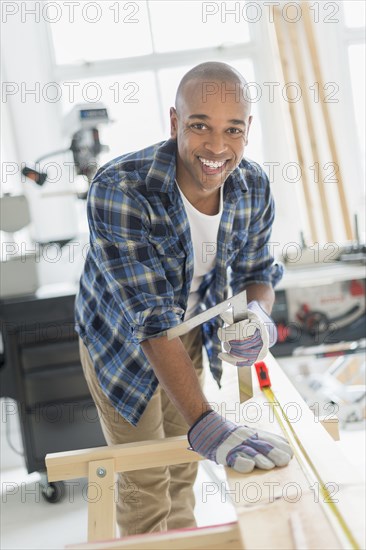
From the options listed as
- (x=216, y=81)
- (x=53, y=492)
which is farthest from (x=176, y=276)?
(x=53, y=492)

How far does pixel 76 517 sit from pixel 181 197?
1.62 meters

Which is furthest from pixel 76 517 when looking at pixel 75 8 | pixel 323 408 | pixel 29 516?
pixel 75 8

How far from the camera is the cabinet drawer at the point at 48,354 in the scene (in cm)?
278

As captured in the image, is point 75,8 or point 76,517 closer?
point 76,517

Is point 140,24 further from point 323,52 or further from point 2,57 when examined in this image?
point 323,52

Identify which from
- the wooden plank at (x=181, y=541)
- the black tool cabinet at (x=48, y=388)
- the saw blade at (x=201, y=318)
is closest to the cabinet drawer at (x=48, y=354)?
the black tool cabinet at (x=48, y=388)

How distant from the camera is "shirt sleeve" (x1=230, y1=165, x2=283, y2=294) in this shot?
1.80m

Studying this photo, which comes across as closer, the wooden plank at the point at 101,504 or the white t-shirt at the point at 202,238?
the wooden plank at the point at 101,504

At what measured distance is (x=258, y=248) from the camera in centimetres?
189

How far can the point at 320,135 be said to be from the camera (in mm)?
3639

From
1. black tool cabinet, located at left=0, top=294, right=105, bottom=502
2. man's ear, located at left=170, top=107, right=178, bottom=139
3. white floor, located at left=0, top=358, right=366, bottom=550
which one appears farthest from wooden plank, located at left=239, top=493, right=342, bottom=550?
black tool cabinet, located at left=0, top=294, right=105, bottom=502

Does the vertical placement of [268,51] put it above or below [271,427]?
above

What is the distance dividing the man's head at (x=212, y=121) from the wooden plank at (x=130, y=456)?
23.1 inches

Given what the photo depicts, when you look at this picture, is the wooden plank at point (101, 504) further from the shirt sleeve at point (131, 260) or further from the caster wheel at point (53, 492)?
the caster wheel at point (53, 492)
